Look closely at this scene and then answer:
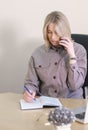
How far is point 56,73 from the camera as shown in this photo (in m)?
2.11

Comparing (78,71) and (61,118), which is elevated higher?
(61,118)

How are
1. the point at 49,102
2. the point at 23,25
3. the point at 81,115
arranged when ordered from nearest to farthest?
1. the point at 81,115
2. the point at 49,102
3. the point at 23,25

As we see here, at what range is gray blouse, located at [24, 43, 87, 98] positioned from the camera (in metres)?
2.09

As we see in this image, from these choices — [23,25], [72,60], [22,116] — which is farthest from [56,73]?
[23,25]

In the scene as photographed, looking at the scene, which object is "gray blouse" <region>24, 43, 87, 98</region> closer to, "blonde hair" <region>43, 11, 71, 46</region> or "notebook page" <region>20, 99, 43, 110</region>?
"blonde hair" <region>43, 11, 71, 46</region>

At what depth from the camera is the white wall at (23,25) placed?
2.73 metres

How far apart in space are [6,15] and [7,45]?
0.28 meters

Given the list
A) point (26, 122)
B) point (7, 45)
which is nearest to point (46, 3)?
point (7, 45)

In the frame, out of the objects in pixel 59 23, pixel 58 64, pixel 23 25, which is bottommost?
pixel 58 64

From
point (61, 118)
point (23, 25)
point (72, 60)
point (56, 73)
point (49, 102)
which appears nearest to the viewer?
point (61, 118)

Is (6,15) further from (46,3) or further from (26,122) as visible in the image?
(26,122)

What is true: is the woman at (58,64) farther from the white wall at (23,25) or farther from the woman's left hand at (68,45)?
the white wall at (23,25)

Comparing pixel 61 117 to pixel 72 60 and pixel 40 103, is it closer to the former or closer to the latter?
pixel 40 103

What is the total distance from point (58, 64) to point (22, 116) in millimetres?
602
